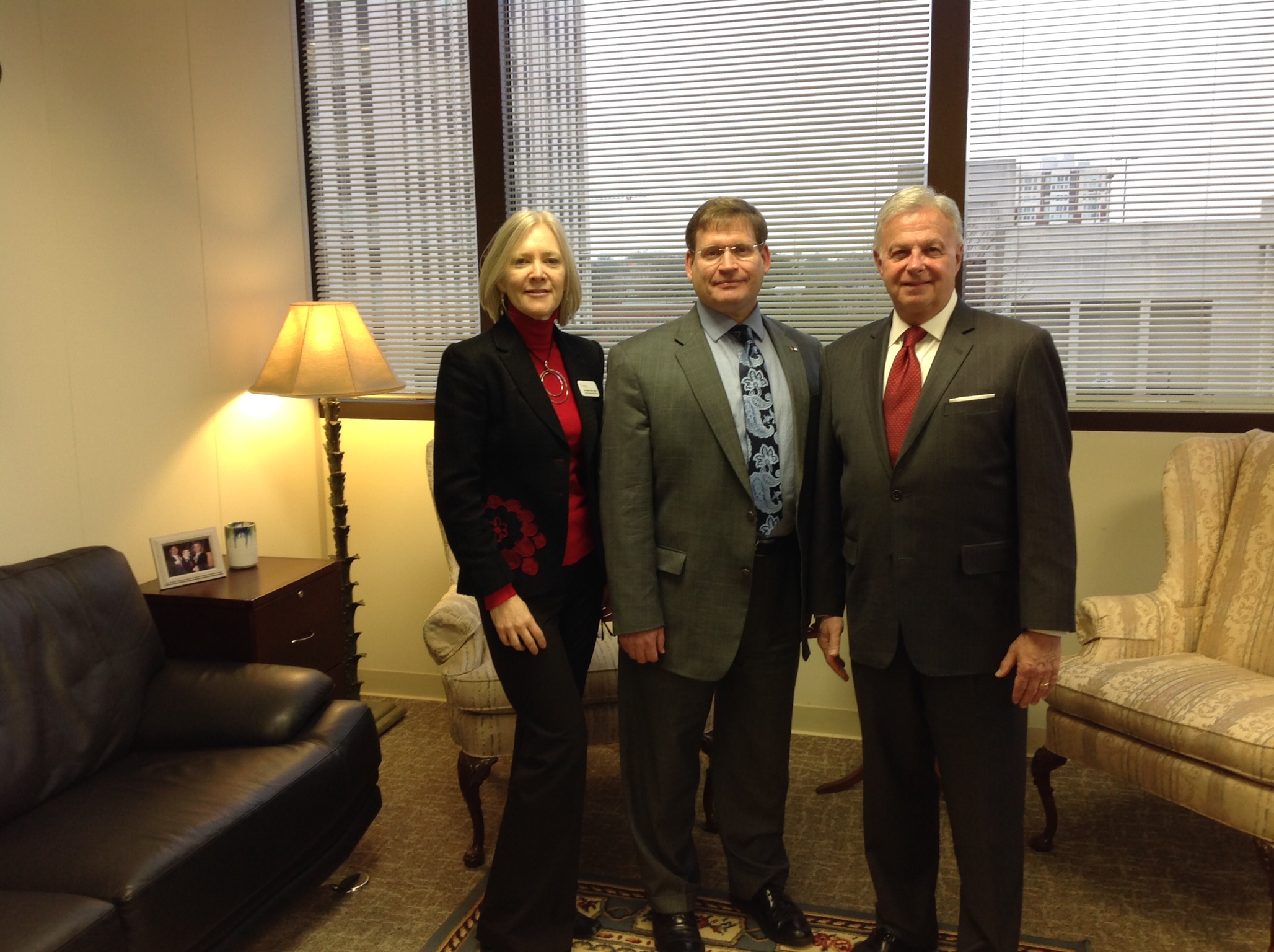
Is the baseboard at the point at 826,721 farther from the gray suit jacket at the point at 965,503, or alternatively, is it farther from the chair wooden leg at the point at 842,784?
the gray suit jacket at the point at 965,503

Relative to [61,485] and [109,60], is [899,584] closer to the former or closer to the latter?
[61,485]

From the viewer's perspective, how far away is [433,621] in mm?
2617

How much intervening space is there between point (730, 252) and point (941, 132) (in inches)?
58.8

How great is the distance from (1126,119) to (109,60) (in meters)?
3.04

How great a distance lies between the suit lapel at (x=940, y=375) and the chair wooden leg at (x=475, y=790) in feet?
4.69

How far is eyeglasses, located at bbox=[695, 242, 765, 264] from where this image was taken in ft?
6.54

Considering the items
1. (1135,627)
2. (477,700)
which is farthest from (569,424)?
(1135,627)

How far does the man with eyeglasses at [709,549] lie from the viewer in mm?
2016

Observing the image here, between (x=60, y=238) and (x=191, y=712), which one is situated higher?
(x=60, y=238)

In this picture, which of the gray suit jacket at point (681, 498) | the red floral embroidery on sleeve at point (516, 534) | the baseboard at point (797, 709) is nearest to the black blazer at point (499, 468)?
the red floral embroidery on sleeve at point (516, 534)

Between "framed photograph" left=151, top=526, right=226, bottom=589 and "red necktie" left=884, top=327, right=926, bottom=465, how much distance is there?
2.05 m

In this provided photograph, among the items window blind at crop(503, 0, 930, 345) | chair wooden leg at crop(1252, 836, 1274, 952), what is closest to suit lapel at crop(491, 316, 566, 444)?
window blind at crop(503, 0, 930, 345)

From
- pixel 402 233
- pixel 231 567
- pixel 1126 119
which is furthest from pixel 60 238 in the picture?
pixel 1126 119

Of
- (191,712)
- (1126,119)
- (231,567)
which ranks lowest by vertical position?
(191,712)
